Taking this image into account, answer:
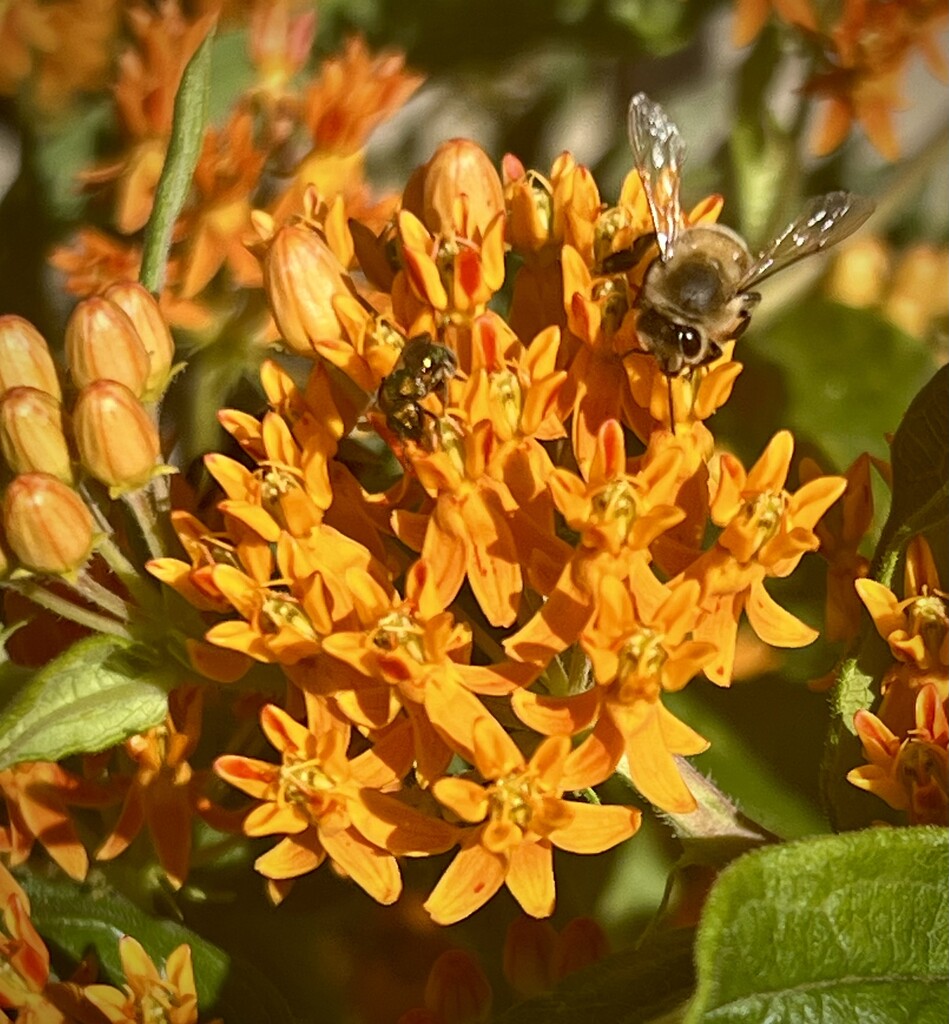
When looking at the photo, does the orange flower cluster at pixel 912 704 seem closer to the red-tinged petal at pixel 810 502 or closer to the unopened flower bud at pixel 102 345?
the red-tinged petal at pixel 810 502

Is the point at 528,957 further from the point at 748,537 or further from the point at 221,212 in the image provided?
the point at 221,212

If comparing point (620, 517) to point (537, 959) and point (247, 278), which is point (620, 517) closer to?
point (537, 959)

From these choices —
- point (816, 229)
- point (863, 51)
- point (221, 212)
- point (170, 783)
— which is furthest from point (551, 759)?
point (863, 51)

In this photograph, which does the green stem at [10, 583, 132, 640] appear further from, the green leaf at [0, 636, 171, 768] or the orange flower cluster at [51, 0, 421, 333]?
the orange flower cluster at [51, 0, 421, 333]

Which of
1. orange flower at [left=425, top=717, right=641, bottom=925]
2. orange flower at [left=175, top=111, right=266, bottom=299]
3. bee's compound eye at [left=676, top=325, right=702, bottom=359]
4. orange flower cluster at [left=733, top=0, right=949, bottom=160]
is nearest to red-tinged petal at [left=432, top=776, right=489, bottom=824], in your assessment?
orange flower at [left=425, top=717, right=641, bottom=925]

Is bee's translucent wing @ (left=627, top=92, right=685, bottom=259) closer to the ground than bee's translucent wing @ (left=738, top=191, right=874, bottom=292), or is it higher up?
higher up

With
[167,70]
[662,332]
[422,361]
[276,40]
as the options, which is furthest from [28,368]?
[276,40]

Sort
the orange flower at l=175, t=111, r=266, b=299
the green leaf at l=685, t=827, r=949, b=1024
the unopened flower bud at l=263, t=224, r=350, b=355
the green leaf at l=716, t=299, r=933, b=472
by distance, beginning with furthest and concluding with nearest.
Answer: the green leaf at l=716, t=299, r=933, b=472 → the orange flower at l=175, t=111, r=266, b=299 → the unopened flower bud at l=263, t=224, r=350, b=355 → the green leaf at l=685, t=827, r=949, b=1024

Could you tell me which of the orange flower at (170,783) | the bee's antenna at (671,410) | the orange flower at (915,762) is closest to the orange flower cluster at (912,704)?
the orange flower at (915,762)
